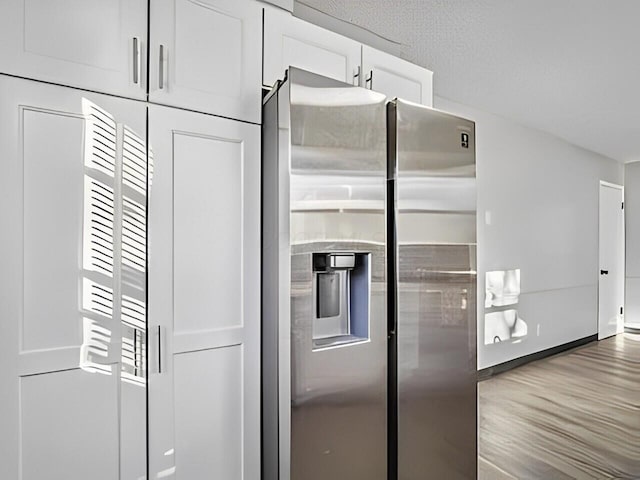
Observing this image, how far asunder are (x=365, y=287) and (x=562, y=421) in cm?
244

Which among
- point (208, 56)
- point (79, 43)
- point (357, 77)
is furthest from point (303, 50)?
point (79, 43)

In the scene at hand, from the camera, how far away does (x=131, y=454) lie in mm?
1498

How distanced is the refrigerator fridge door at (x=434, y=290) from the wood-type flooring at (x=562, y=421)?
80cm

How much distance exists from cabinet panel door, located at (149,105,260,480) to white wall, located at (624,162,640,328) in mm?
6996

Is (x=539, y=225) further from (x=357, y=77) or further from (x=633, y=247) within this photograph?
(x=357, y=77)

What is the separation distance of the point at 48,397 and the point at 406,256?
1.32 metres

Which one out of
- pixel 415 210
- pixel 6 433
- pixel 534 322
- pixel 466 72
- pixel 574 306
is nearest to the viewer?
pixel 6 433

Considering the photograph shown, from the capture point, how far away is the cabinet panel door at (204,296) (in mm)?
1566

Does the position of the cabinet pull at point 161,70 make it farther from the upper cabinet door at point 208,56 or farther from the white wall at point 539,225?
the white wall at point 539,225

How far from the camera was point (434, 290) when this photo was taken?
188 cm

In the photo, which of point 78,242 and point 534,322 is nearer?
point 78,242

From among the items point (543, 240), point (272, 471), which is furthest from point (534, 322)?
point (272, 471)

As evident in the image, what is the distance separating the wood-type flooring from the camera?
2564 millimetres

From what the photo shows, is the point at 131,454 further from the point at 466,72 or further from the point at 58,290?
the point at 466,72
